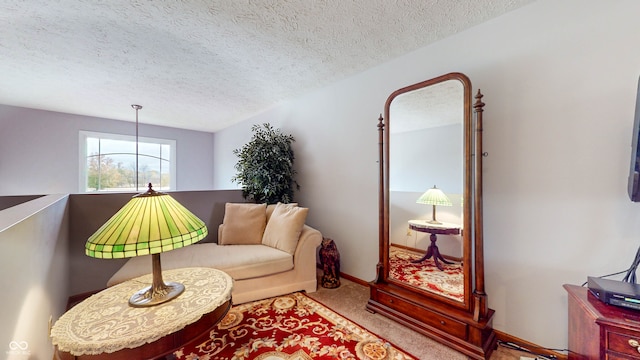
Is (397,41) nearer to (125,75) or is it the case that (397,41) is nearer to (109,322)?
(109,322)

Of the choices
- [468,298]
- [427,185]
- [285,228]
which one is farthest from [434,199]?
[285,228]

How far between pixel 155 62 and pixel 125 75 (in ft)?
2.03

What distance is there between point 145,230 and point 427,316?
193 centimetres

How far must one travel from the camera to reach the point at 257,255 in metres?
2.33

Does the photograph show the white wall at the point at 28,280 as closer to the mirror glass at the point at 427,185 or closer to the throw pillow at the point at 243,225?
the throw pillow at the point at 243,225

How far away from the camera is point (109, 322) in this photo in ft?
3.30

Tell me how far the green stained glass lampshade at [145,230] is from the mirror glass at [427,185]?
5.36 ft

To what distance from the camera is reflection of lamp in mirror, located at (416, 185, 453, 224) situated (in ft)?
6.16

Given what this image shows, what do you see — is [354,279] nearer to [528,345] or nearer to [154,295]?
[528,345]

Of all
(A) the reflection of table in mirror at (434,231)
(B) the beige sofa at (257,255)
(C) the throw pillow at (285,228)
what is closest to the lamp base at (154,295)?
(B) the beige sofa at (257,255)

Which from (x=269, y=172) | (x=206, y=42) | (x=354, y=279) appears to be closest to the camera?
(x=206, y=42)

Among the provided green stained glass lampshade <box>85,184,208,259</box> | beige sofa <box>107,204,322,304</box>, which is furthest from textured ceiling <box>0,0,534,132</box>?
beige sofa <box>107,204,322,304</box>

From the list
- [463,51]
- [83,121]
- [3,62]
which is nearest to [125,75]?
[3,62]

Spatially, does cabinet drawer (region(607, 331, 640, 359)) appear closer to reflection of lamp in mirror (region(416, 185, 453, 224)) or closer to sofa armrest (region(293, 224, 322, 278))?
reflection of lamp in mirror (region(416, 185, 453, 224))
